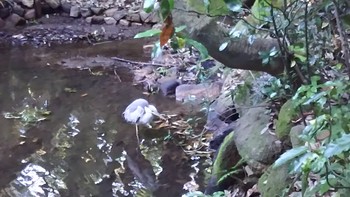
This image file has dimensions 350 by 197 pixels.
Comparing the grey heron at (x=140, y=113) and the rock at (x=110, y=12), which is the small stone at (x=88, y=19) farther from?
the grey heron at (x=140, y=113)

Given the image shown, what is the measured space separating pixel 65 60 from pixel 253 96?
11.6ft

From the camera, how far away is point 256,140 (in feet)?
7.91

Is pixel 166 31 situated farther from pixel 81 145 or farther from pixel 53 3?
pixel 53 3

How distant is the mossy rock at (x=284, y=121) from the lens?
2.13 meters

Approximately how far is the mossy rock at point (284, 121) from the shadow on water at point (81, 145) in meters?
0.87

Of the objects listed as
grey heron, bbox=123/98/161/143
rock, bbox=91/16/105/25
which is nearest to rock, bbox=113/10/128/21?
rock, bbox=91/16/105/25

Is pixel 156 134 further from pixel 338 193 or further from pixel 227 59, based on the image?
pixel 338 193

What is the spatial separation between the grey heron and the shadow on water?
0.19 ft

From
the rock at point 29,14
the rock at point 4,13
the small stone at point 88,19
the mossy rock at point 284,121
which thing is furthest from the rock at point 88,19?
the mossy rock at point 284,121

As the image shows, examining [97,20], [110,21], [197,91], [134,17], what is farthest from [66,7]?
[197,91]

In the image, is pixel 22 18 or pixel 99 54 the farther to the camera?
pixel 22 18

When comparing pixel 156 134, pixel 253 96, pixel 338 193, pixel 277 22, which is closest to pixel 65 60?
pixel 156 134

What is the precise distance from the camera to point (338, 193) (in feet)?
4.49

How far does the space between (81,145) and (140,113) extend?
0.51 m
